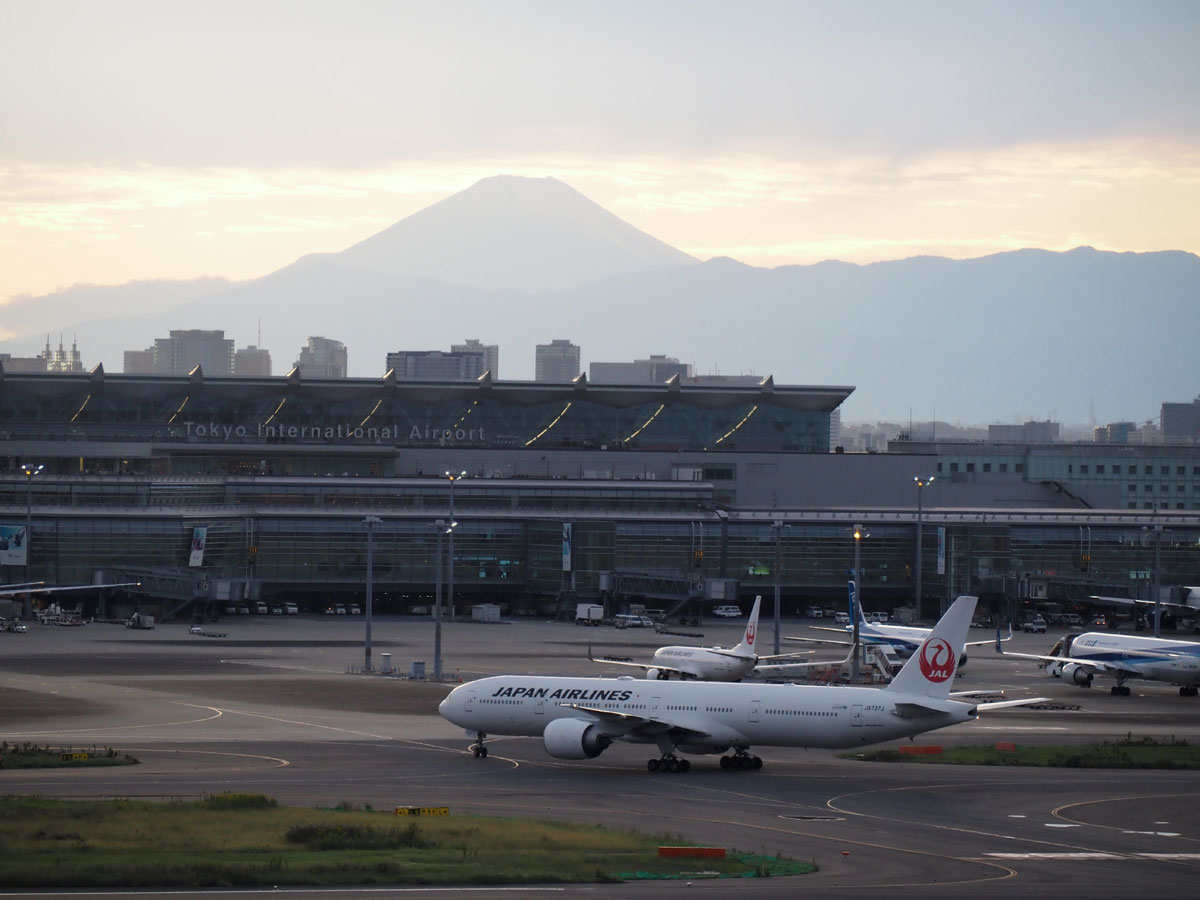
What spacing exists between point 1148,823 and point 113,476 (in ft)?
401

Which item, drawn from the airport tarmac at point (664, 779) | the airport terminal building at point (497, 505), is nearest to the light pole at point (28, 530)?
the airport terminal building at point (497, 505)

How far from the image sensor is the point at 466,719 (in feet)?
223

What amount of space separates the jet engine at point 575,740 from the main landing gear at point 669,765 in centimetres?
216

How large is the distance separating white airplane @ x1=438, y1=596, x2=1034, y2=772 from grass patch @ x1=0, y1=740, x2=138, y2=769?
1723cm

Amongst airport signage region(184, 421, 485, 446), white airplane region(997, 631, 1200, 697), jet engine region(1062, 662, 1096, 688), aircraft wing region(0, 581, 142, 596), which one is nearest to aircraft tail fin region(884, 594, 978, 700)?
white airplane region(997, 631, 1200, 697)

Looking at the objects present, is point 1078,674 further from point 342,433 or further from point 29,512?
point 342,433

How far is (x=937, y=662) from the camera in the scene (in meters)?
62.9

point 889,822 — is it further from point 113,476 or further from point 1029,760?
point 113,476

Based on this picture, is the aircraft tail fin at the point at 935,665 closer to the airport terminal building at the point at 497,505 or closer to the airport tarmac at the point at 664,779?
the airport tarmac at the point at 664,779

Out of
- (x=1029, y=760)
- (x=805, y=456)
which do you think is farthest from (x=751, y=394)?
(x=1029, y=760)

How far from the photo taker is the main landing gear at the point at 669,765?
6388 cm

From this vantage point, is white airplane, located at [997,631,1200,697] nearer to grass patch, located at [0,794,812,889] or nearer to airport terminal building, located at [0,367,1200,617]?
airport terminal building, located at [0,367,1200,617]

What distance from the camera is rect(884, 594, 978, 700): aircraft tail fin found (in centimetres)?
6300

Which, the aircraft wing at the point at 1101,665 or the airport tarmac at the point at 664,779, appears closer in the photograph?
the airport tarmac at the point at 664,779
